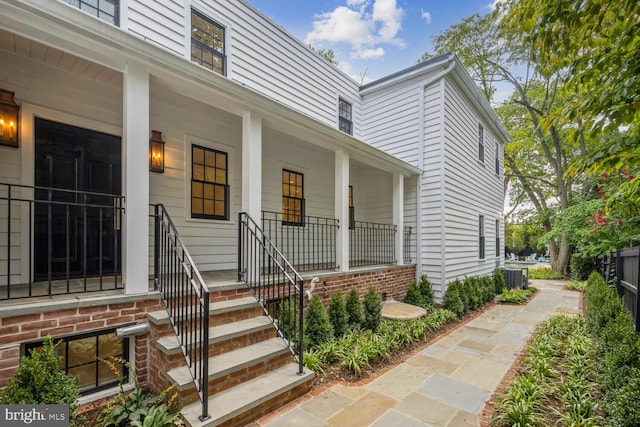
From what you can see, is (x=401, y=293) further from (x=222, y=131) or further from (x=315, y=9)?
(x=315, y=9)

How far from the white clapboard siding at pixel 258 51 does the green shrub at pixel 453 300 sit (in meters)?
5.55

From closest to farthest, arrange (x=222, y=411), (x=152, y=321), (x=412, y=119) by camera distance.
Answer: (x=222, y=411), (x=152, y=321), (x=412, y=119)

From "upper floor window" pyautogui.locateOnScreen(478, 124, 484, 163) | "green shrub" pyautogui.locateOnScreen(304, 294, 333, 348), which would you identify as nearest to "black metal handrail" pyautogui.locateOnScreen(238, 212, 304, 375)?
"green shrub" pyautogui.locateOnScreen(304, 294, 333, 348)

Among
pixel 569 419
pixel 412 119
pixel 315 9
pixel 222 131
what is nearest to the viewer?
pixel 569 419

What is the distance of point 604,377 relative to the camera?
329cm

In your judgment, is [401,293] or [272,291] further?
[401,293]

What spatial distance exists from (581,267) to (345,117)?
13911 millimetres

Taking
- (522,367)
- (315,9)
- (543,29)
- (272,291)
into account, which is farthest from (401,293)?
(315,9)

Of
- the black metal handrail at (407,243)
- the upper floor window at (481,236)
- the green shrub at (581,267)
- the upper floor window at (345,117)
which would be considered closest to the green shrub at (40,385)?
the black metal handrail at (407,243)

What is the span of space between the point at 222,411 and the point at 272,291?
1.94 m

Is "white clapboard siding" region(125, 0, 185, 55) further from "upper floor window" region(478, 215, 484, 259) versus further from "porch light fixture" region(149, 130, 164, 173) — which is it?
"upper floor window" region(478, 215, 484, 259)

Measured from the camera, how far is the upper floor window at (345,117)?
31.1 ft

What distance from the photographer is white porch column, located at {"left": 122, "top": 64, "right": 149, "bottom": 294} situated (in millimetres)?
3197

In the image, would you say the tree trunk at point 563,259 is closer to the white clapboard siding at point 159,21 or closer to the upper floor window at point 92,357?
the white clapboard siding at point 159,21
